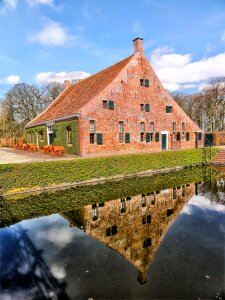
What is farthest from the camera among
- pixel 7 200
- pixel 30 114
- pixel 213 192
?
pixel 30 114

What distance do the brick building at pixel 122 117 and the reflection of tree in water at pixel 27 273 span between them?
14.8 meters

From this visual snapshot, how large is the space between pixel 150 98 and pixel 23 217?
2048cm

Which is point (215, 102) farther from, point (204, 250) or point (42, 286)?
point (42, 286)

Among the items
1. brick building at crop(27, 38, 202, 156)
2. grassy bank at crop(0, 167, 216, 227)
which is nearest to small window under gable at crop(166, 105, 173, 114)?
brick building at crop(27, 38, 202, 156)

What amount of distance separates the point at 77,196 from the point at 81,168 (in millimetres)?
3445

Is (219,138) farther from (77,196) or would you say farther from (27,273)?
(27,273)

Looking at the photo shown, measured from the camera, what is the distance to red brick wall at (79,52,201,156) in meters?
22.6

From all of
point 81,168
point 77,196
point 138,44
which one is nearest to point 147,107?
point 138,44

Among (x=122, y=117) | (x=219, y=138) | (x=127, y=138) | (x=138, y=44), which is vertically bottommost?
(x=219, y=138)

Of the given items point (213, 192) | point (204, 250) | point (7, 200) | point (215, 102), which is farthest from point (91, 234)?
point (215, 102)

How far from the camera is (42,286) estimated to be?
5.56m

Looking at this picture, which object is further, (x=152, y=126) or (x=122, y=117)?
(x=152, y=126)

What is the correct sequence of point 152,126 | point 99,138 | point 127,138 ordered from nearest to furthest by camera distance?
point 99,138
point 127,138
point 152,126

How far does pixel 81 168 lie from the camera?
16422 mm
